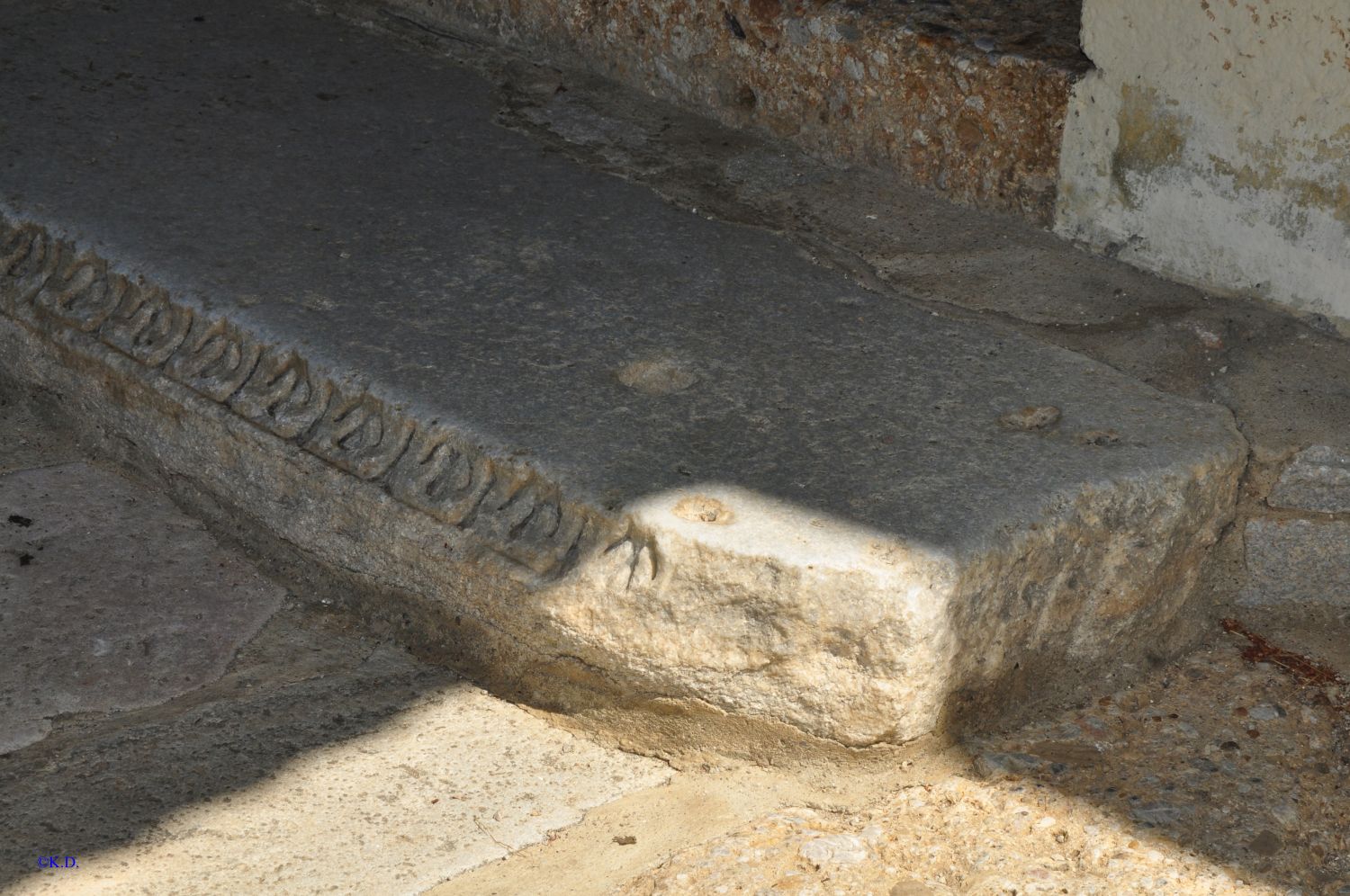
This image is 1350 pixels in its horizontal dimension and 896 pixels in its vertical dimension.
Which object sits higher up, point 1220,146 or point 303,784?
point 1220,146

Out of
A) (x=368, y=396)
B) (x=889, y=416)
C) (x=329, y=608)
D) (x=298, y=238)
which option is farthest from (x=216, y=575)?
(x=889, y=416)

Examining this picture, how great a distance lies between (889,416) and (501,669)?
643mm

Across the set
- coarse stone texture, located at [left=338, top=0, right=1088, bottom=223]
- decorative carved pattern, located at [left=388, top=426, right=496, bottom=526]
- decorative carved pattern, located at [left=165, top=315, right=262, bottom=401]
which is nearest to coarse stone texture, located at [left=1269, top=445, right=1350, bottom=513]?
coarse stone texture, located at [left=338, top=0, right=1088, bottom=223]

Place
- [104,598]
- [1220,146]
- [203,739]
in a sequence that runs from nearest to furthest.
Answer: [203,739], [104,598], [1220,146]

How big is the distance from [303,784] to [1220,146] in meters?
1.70

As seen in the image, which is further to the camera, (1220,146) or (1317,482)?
(1220,146)

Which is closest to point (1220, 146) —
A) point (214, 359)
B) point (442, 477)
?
point (442, 477)

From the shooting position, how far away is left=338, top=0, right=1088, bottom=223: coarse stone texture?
8.89ft

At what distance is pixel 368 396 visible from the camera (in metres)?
2.21

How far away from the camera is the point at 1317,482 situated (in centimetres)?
218

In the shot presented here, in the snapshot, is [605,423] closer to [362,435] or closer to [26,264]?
[362,435]

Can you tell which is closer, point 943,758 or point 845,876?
point 845,876

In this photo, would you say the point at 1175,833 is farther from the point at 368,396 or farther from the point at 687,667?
the point at 368,396

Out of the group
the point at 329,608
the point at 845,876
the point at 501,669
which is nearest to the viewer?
the point at 845,876
